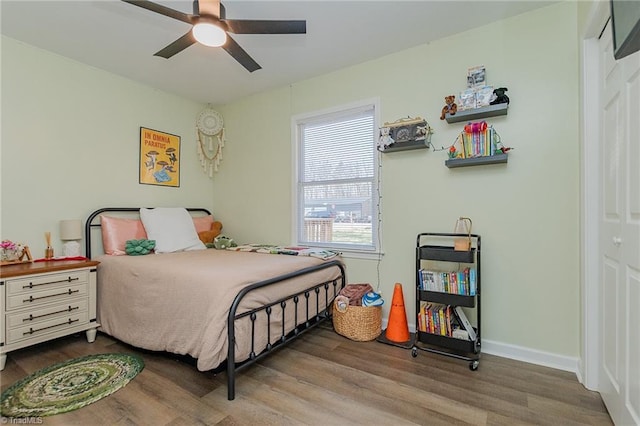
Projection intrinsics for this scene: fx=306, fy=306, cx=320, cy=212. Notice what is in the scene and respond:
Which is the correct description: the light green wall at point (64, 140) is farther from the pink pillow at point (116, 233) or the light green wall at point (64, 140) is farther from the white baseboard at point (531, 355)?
the white baseboard at point (531, 355)

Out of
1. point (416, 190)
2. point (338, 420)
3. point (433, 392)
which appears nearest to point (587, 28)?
point (416, 190)

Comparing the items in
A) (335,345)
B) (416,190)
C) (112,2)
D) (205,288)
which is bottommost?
(335,345)

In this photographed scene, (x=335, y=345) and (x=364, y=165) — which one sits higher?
(x=364, y=165)

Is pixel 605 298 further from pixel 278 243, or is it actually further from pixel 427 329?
pixel 278 243

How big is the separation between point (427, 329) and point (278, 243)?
187cm

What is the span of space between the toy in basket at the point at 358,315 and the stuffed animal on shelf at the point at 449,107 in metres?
1.61

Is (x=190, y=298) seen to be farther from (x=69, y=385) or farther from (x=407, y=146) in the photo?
(x=407, y=146)

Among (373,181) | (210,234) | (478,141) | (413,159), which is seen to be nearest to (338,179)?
(373,181)

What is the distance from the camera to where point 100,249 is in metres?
3.11

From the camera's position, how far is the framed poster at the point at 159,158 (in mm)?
3445

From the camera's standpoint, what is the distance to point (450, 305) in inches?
88.7

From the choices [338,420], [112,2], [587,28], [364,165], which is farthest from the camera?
[364,165]

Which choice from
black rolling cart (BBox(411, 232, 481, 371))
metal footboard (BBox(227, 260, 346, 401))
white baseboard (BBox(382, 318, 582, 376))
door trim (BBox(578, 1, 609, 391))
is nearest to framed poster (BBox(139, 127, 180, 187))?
metal footboard (BBox(227, 260, 346, 401))

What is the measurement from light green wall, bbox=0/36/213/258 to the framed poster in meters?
0.07
